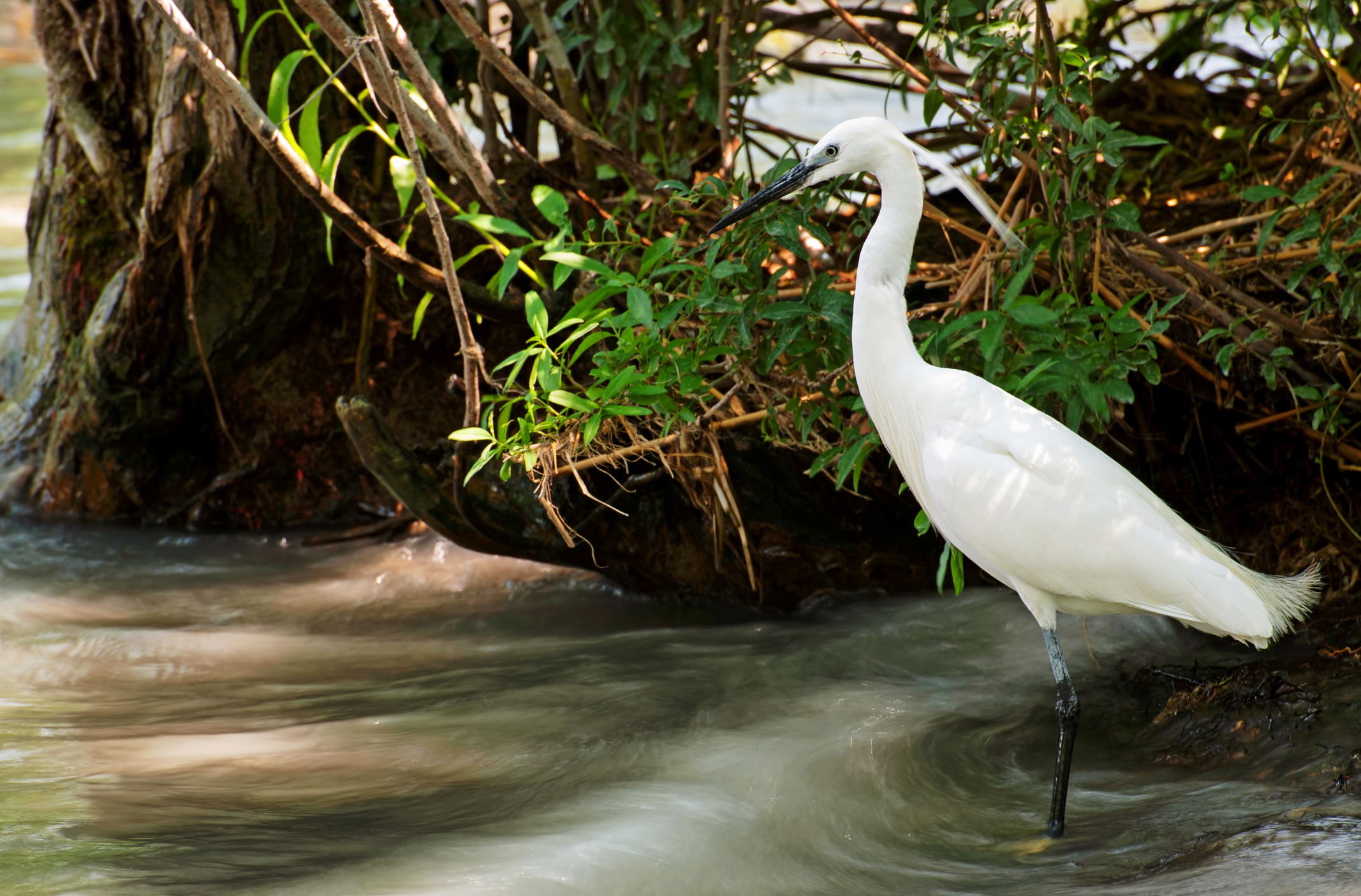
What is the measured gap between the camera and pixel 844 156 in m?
2.80

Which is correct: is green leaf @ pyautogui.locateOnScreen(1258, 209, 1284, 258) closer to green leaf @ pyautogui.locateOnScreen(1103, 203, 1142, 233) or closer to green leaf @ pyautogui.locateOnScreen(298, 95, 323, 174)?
green leaf @ pyautogui.locateOnScreen(1103, 203, 1142, 233)

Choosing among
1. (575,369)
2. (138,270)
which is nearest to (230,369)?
(138,270)

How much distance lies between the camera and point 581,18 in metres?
4.36

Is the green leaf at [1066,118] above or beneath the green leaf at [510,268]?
above

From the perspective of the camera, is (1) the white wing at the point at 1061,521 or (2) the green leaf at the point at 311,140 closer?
(1) the white wing at the point at 1061,521

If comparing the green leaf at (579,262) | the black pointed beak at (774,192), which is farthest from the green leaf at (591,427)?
the black pointed beak at (774,192)

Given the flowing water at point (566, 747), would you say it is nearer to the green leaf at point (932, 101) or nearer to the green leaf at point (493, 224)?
the green leaf at point (493, 224)

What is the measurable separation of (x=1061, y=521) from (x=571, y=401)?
1.22 meters

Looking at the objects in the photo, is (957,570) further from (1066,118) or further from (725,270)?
(1066,118)

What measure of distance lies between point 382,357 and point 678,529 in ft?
5.42

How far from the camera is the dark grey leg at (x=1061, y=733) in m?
2.64

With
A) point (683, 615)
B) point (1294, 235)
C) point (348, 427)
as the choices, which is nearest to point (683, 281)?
point (348, 427)

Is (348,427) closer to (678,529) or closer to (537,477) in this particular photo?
(537,477)

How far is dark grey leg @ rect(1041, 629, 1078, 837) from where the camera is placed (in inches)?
104
